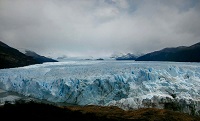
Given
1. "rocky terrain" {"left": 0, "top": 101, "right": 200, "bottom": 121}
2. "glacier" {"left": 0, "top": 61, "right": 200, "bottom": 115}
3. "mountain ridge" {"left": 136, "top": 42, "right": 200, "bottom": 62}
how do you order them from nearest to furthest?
1. "rocky terrain" {"left": 0, "top": 101, "right": 200, "bottom": 121}
2. "glacier" {"left": 0, "top": 61, "right": 200, "bottom": 115}
3. "mountain ridge" {"left": 136, "top": 42, "right": 200, "bottom": 62}

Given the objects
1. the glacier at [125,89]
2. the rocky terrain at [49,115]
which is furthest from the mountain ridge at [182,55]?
the rocky terrain at [49,115]

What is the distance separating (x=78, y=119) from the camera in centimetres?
1423

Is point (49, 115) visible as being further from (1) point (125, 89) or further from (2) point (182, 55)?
(2) point (182, 55)

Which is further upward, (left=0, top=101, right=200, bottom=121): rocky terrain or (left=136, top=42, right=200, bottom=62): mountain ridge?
(left=136, top=42, right=200, bottom=62): mountain ridge

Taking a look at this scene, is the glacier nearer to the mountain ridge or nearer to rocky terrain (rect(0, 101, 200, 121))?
rocky terrain (rect(0, 101, 200, 121))

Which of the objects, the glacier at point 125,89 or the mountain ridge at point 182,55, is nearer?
the glacier at point 125,89

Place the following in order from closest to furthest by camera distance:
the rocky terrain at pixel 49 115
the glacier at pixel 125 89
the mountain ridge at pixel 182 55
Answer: the rocky terrain at pixel 49 115
the glacier at pixel 125 89
the mountain ridge at pixel 182 55

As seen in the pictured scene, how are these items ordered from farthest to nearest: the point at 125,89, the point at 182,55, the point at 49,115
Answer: the point at 182,55 < the point at 125,89 < the point at 49,115

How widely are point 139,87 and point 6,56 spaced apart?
6972 centimetres

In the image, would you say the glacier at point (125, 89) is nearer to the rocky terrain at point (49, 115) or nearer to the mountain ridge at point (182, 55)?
the rocky terrain at point (49, 115)

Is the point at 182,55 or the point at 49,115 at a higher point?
the point at 182,55

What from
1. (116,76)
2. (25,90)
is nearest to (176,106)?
(116,76)

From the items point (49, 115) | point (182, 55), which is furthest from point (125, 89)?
point (182, 55)

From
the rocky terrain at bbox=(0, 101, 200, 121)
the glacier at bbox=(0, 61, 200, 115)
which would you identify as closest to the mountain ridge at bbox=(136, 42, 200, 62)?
the glacier at bbox=(0, 61, 200, 115)
